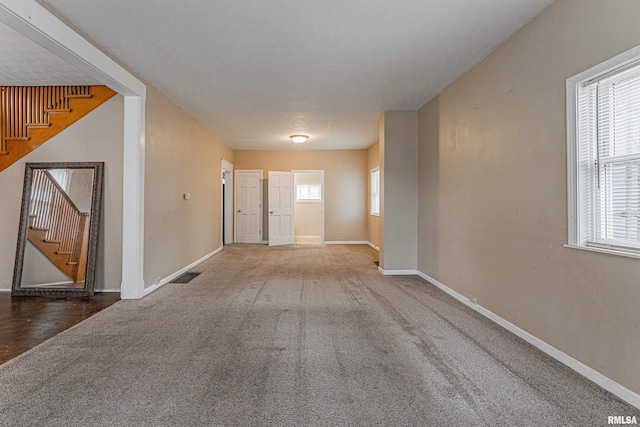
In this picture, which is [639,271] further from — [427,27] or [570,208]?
[427,27]

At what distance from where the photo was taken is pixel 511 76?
2.71m

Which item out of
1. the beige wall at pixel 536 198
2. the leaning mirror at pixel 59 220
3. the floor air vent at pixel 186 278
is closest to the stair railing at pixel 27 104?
the leaning mirror at pixel 59 220

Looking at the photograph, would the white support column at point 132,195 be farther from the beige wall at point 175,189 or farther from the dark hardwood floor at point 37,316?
the dark hardwood floor at point 37,316

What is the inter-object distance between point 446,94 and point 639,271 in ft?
9.66

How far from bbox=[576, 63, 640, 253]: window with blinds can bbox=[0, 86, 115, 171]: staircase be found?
4.81m

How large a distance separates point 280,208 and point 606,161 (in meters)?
7.22

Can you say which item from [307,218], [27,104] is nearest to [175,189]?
[27,104]

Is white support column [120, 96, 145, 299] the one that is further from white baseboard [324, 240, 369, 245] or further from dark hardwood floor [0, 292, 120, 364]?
white baseboard [324, 240, 369, 245]

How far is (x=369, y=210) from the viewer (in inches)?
334

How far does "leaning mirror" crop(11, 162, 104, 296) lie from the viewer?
3832 mm

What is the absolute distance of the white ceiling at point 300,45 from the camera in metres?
2.38

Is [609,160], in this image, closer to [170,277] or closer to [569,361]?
[569,361]

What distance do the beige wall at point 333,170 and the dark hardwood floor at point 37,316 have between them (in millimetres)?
5415

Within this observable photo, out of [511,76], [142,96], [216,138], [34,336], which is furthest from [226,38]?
[216,138]
